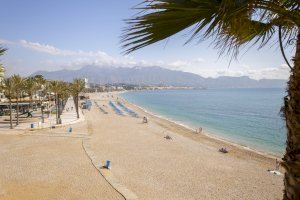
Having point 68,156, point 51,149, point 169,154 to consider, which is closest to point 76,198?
point 68,156

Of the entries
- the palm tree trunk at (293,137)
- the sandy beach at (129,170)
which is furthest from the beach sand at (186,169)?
the palm tree trunk at (293,137)

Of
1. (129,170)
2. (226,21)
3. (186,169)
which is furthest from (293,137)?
(186,169)

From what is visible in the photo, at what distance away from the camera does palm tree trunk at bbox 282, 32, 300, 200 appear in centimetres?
191

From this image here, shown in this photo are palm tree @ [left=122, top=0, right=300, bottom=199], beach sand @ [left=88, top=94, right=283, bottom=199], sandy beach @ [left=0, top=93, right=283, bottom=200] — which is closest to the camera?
palm tree @ [left=122, top=0, right=300, bottom=199]

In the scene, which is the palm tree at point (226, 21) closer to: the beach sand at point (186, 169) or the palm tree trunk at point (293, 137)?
the palm tree trunk at point (293, 137)

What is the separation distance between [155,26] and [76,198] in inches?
471

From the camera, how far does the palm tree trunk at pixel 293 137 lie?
191 cm

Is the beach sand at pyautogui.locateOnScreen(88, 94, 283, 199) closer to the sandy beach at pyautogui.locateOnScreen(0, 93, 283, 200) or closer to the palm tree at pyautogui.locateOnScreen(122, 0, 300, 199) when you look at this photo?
the sandy beach at pyautogui.locateOnScreen(0, 93, 283, 200)

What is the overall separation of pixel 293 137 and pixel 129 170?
630 inches

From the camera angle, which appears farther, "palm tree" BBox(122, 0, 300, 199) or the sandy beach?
the sandy beach

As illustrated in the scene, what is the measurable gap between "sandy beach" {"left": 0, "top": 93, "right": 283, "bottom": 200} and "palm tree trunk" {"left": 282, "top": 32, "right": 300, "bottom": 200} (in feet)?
38.2

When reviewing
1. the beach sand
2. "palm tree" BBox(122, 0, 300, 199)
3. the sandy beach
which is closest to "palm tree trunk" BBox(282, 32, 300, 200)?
"palm tree" BBox(122, 0, 300, 199)

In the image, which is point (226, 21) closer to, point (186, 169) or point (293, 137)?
point (293, 137)

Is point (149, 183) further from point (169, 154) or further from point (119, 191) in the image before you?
point (169, 154)
